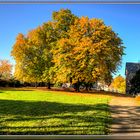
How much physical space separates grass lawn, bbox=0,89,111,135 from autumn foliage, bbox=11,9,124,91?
1.33 ft

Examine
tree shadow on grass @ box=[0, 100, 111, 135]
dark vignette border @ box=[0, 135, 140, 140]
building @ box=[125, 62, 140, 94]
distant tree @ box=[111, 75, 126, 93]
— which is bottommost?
dark vignette border @ box=[0, 135, 140, 140]

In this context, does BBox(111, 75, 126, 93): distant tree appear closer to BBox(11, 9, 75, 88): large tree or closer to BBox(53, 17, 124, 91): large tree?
BBox(53, 17, 124, 91): large tree

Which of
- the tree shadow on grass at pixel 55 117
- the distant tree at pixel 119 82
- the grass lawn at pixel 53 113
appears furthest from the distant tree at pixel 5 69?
the distant tree at pixel 119 82

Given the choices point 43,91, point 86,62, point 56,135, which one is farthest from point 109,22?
point 56,135

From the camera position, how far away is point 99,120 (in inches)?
262

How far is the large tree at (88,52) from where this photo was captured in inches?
288

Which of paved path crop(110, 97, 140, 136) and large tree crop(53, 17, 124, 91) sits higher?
large tree crop(53, 17, 124, 91)

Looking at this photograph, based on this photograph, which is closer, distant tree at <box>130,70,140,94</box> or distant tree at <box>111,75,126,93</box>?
distant tree at <box>111,75,126,93</box>

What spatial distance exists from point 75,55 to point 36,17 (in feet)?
4.63

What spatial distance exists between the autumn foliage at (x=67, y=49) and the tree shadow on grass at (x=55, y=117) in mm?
585

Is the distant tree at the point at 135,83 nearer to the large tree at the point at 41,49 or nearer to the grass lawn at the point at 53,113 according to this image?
the grass lawn at the point at 53,113

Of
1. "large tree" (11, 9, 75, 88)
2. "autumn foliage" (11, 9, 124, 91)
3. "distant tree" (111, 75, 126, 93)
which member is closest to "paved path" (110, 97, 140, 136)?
"distant tree" (111, 75, 126, 93)

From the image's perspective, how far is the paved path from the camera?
608cm

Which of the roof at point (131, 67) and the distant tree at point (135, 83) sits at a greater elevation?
the roof at point (131, 67)
